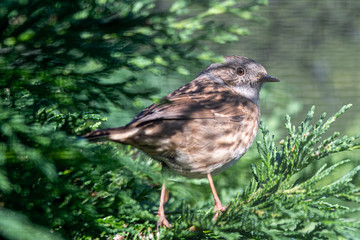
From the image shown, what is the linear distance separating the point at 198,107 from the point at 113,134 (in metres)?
0.52

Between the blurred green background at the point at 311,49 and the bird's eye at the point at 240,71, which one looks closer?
the bird's eye at the point at 240,71

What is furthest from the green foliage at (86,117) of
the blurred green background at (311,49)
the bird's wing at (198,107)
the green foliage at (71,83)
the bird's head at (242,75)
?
the blurred green background at (311,49)

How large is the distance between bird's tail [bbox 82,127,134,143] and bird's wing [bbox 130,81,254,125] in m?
0.12

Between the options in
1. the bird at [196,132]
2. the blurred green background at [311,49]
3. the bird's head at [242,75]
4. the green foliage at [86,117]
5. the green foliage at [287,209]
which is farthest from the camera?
the blurred green background at [311,49]

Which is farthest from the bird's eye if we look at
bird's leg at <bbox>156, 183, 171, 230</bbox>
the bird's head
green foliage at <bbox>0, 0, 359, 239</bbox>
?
green foliage at <bbox>0, 0, 359, 239</bbox>

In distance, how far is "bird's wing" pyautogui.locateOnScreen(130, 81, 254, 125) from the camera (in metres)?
1.46

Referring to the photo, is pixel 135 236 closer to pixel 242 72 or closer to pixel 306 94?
pixel 242 72

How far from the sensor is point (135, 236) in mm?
1017

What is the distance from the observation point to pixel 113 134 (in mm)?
1145

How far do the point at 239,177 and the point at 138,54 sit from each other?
0.77 meters

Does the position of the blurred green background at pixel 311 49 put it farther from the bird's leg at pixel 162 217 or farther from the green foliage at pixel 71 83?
the green foliage at pixel 71 83

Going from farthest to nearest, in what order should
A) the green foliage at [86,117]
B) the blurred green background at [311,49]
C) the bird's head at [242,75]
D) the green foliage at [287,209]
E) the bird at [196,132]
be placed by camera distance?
the blurred green background at [311,49]
the bird's head at [242,75]
the bird at [196,132]
the green foliage at [287,209]
the green foliage at [86,117]

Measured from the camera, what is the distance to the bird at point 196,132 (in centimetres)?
139

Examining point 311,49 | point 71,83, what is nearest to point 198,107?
point 71,83
